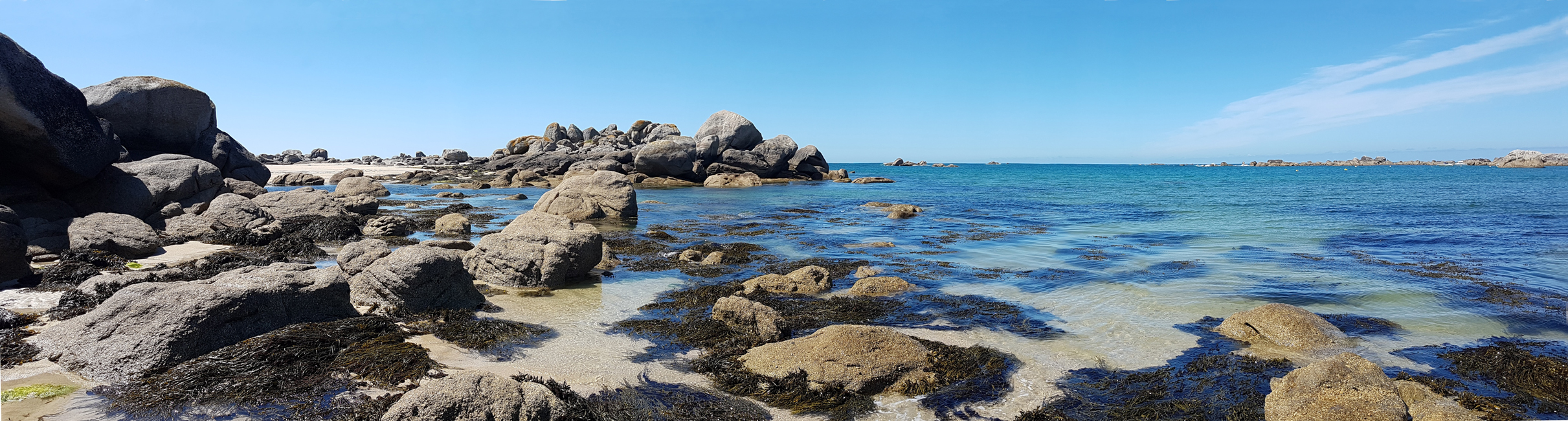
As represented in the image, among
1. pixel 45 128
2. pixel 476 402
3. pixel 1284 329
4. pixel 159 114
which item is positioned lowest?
pixel 1284 329

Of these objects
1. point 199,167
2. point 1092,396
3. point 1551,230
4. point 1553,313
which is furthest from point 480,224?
point 1551,230

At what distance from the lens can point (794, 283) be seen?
9.16 m

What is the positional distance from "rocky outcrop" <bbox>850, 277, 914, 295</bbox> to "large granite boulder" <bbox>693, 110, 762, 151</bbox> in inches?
1490

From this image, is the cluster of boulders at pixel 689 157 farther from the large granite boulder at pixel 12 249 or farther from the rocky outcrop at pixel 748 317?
the rocky outcrop at pixel 748 317

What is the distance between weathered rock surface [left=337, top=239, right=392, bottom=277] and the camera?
303 inches

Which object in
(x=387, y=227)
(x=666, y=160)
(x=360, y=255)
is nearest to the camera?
(x=360, y=255)

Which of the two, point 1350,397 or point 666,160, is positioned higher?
point 666,160

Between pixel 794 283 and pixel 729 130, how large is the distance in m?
38.2

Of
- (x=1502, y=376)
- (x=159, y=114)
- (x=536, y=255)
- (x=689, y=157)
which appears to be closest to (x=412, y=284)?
(x=536, y=255)

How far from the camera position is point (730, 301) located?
7117mm

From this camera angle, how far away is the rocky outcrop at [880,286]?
910 cm

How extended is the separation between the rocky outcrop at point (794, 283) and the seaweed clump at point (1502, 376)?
6008mm

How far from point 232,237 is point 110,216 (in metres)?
1.87

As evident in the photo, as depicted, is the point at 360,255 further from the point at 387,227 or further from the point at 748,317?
the point at 387,227
